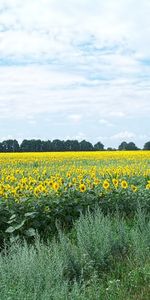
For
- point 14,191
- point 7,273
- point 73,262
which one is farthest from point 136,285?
point 14,191

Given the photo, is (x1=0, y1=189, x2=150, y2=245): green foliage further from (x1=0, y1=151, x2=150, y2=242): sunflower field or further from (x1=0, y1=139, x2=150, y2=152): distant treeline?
(x1=0, y1=139, x2=150, y2=152): distant treeline

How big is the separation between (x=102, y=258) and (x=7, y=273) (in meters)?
1.51

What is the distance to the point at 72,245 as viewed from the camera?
5.86 meters

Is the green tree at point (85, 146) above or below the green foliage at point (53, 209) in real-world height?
above

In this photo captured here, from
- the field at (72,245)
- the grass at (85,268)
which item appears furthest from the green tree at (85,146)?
the grass at (85,268)

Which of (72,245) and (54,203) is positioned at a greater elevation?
(54,203)

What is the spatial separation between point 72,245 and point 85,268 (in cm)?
71

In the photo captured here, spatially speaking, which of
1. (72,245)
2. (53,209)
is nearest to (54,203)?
(53,209)

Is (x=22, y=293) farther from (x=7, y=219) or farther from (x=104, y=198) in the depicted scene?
(x=104, y=198)

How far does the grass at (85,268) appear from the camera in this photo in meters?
4.07

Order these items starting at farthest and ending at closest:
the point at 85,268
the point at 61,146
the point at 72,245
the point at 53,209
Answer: the point at 61,146, the point at 53,209, the point at 72,245, the point at 85,268

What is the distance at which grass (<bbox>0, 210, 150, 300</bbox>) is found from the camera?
4.07 m

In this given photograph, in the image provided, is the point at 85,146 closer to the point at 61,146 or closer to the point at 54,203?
the point at 61,146

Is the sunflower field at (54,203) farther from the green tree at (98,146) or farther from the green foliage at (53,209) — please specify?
the green tree at (98,146)
